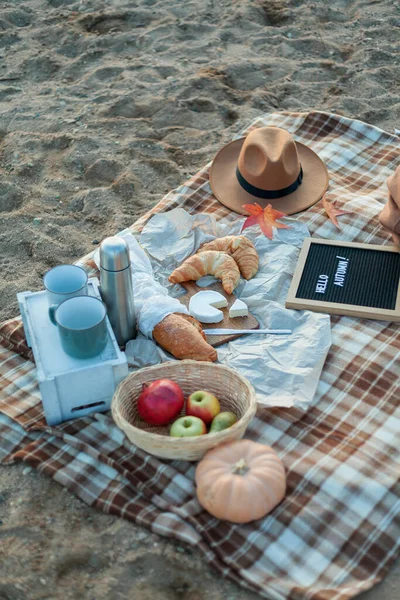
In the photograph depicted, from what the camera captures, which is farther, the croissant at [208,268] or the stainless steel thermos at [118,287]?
the croissant at [208,268]

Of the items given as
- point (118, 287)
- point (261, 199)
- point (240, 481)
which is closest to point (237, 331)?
point (118, 287)

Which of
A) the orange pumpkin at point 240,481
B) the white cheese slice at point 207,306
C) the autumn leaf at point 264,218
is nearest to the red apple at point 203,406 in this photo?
the orange pumpkin at point 240,481

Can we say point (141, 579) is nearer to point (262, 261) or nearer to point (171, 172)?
point (262, 261)

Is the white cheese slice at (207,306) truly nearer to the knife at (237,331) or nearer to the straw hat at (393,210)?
the knife at (237,331)

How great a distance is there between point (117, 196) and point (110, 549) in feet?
6.58

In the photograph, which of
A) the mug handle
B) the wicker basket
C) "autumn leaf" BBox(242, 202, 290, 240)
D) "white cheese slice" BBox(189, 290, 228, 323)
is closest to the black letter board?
"autumn leaf" BBox(242, 202, 290, 240)

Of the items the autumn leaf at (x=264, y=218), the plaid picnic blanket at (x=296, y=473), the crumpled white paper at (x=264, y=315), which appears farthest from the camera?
the autumn leaf at (x=264, y=218)

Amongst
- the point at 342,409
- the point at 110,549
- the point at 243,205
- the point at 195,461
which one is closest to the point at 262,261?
the point at 243,205

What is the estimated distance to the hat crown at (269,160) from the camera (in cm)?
310

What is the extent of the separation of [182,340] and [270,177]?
107 centimetres

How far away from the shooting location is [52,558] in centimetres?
196

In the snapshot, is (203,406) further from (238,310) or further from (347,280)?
(347,280)

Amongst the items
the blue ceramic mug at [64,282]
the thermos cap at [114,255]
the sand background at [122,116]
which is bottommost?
the sand background at [122,116]

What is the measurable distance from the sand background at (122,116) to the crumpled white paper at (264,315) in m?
0.42
